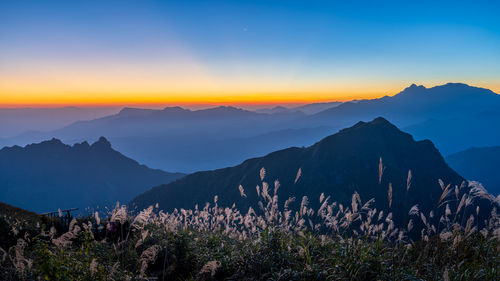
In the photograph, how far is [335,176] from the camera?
128 m

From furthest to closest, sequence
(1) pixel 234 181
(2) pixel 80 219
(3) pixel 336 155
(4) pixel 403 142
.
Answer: (4) pixel 403 142
(3) pixel 336 155
(1) pixel 234 181
(2) pixel 80 219

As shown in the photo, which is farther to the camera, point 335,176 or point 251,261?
point 335,176

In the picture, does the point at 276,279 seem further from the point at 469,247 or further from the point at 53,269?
the point at 469,247

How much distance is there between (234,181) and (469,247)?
4884 inches

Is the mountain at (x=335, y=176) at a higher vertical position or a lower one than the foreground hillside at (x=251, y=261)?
lower

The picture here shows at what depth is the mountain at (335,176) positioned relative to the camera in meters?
117

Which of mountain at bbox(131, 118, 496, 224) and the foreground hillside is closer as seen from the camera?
the foreground hillside

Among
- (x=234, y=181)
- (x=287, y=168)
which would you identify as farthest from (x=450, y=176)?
(x=234, y=181)

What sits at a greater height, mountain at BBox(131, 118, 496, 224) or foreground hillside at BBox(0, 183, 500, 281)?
foreground hillside at BBox(0, 183, 500, 281)

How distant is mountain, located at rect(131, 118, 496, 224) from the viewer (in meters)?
117

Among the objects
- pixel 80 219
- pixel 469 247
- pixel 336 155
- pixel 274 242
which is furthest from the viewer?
pixel 336 155

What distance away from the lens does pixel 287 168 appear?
130 m

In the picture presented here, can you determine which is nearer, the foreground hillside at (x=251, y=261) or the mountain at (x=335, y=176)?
the foreground hillside at (x=251, y=261)

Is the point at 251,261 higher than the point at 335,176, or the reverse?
the point at 251,261
